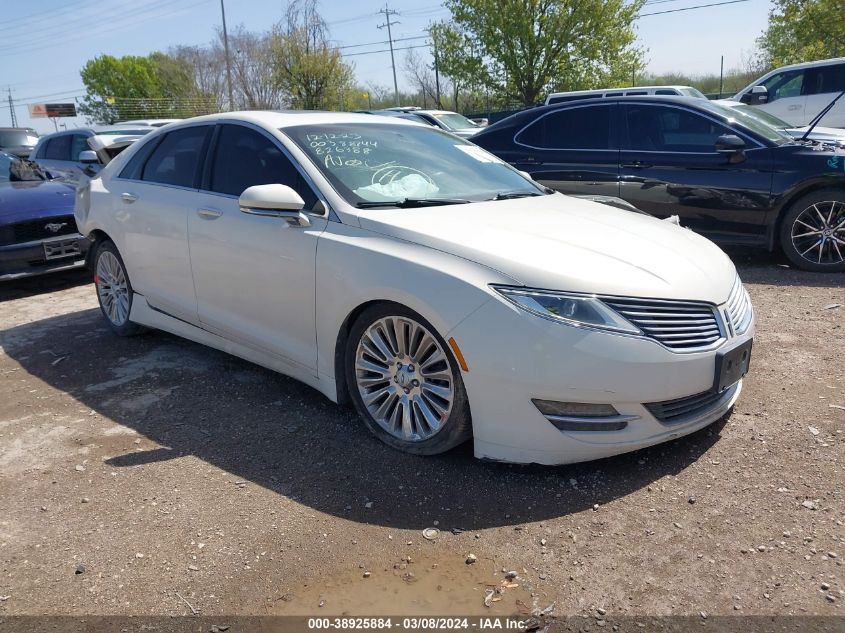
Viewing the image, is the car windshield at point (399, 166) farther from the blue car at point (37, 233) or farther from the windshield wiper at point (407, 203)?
the blue car at point (37, 233)

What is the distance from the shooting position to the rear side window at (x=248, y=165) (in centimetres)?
390

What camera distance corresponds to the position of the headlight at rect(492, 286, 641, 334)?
2.87 meters

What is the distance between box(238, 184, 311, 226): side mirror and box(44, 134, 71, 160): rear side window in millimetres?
10735

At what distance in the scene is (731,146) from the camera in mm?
6617

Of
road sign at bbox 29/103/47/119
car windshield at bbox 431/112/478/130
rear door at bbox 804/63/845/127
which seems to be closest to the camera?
rear door at bbox 804/63/845/127

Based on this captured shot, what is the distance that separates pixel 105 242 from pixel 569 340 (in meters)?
4.13

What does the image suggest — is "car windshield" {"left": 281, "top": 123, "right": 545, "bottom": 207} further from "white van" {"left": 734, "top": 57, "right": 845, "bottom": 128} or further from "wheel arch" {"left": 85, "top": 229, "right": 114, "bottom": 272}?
"white van" {"left": 734, "top": 57, "right": 845, "bottom": 128}

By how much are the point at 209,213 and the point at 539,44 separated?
30826 mm

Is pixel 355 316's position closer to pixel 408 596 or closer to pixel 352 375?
pixel 352 375

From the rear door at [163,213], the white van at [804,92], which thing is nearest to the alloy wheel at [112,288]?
the rear door at [163,213]

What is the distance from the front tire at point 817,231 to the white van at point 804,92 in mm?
7247

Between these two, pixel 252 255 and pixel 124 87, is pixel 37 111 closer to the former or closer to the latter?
pixel 124 87

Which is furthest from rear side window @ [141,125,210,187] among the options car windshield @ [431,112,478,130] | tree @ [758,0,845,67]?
tree @ [758,0,845,67]

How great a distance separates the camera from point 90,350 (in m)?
5.33
